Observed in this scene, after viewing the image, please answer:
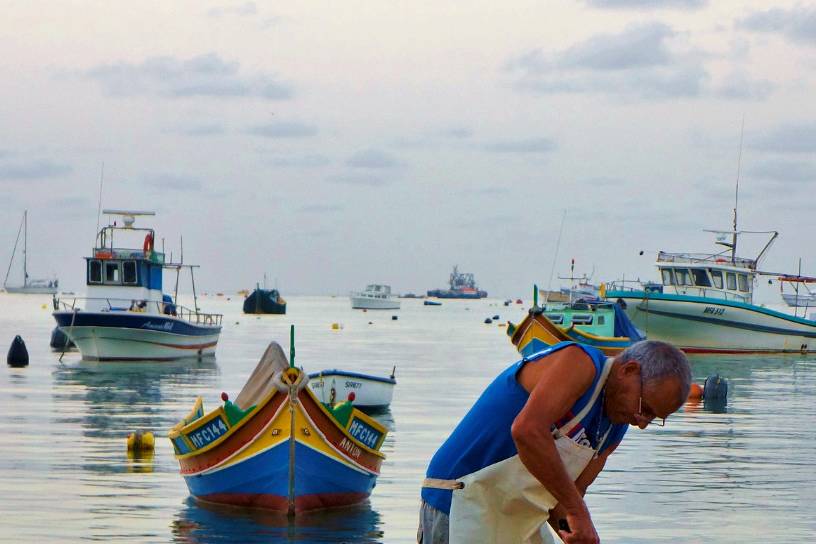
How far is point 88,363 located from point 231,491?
112 feet

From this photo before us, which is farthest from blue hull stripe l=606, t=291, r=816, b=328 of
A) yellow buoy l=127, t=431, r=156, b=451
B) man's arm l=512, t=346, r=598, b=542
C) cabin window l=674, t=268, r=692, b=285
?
man's arm l=512, t=346, r=598, b=542

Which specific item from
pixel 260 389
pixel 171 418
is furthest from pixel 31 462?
pixel 171 418

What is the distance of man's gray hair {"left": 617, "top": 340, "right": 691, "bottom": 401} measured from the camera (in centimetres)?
472

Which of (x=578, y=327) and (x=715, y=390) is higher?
(x=578, y=327)

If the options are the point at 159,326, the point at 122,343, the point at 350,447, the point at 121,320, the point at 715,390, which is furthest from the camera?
the point at 159,326

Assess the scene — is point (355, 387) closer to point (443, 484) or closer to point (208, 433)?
point (208, 433)

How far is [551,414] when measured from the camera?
4723 mm

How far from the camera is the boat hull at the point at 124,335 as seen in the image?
45.8m

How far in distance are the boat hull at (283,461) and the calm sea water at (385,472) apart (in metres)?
0.23

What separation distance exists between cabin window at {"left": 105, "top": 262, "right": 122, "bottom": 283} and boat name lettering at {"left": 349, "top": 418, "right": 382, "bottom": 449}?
106 ft

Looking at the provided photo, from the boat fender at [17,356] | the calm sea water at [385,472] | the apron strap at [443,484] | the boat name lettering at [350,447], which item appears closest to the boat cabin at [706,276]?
the calm sea water at [385,472]

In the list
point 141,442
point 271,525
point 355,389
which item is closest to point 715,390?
point 355,389

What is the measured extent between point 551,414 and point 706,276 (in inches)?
2362

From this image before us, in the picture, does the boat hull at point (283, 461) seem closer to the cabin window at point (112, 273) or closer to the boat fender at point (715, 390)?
the boat fender at point (715, 390)
